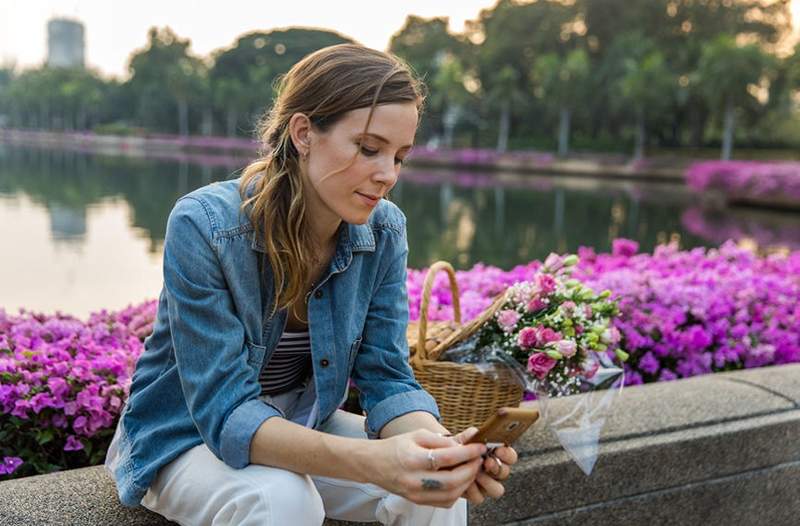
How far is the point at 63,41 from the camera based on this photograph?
9150 cm

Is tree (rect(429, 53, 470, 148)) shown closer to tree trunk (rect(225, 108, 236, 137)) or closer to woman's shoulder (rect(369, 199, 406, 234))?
tree trunk (rect(225, 108, 236, 137))

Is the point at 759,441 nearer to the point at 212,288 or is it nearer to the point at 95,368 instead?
the point at 212,288

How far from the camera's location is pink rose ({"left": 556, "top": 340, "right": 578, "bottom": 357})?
191 centimetres

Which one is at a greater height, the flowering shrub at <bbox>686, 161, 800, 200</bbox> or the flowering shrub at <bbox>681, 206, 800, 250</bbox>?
the flowering shrub at <bbox>686, 161, 800, 200</bbox>

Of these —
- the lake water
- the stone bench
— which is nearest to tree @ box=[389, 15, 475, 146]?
the lake water

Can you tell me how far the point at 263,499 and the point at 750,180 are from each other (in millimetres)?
18725

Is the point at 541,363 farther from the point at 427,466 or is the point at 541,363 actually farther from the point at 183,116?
the point at 183,116

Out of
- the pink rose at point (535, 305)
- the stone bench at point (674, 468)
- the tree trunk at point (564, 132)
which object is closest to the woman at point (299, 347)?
the stone bench at point (674, 468)

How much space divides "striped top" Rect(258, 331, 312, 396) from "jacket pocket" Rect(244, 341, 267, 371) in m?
0.08

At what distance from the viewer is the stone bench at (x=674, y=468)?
1823 mm

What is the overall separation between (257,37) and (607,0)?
3054 centimetres

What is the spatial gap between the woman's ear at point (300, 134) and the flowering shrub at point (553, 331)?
819mm

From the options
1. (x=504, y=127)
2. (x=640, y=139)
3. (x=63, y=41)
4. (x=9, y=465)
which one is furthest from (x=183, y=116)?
(x=9, y=465)

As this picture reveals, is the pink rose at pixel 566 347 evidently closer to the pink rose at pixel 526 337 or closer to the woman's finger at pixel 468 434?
the pink rose at pixel 526 337
